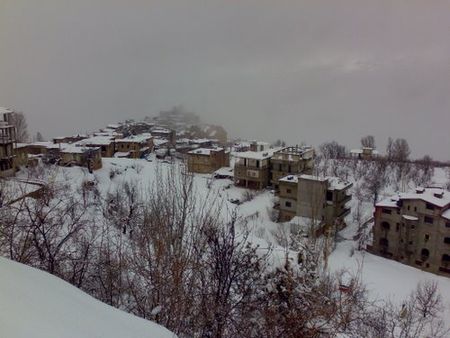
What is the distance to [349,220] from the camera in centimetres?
1852

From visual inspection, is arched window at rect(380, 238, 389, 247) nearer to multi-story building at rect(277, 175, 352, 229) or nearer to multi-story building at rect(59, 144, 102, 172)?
multi-story building at rect(277, 175, 352, 229)

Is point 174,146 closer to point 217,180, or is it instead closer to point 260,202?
point 217,180

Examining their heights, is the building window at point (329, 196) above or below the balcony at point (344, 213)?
above

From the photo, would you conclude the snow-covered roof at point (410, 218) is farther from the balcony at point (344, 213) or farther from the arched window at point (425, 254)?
the balcony at point (344, 213)

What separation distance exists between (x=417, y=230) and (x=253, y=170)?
32.2 feet

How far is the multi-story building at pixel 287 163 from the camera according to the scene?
2173cm

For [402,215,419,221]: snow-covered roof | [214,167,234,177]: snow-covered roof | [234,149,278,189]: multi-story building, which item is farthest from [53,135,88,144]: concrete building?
[402,215,419,221]: snow-covered roof

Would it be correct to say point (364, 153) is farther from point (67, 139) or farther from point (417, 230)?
point (67, 139)

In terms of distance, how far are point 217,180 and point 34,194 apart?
1611 centimetres

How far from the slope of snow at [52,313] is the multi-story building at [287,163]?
19684 millimetres

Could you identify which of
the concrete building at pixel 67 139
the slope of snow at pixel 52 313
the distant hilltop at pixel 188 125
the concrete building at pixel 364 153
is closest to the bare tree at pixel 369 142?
the concrete building at pixel 364 153

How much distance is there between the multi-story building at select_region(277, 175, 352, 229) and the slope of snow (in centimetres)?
1476

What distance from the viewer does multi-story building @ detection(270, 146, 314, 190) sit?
71.3 ft

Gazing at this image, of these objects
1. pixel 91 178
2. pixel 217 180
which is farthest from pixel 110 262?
pixel 217 180
